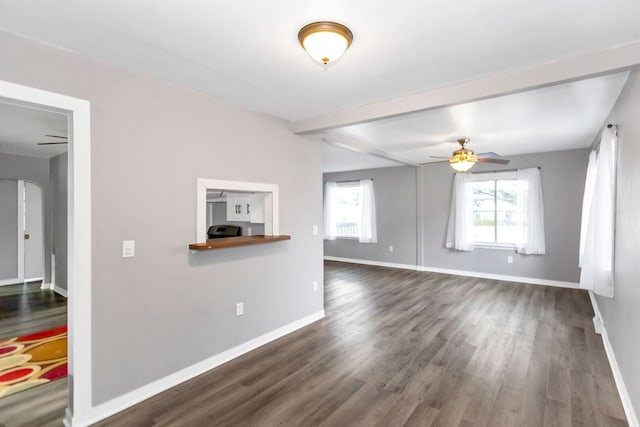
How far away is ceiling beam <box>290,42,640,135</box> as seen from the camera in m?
1.98

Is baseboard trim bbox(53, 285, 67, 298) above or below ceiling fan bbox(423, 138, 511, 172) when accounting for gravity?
below

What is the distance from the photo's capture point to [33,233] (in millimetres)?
6250

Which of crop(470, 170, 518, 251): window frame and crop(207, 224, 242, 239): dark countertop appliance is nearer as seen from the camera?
crop(207, 224, 242, 239): dark countertop appliance

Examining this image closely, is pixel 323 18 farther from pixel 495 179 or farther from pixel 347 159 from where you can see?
pixel 495 179

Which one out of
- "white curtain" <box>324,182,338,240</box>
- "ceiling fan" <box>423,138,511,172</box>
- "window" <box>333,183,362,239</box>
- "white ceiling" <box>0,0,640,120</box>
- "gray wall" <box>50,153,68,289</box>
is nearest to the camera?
"white ceiling" <box>0,0,640,120</box>

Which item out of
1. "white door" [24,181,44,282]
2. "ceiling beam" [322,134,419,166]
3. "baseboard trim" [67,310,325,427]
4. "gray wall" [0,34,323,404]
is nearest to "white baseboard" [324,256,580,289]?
"ceiling beam" [322,134,419,166]

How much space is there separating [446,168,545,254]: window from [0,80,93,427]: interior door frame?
246 inches

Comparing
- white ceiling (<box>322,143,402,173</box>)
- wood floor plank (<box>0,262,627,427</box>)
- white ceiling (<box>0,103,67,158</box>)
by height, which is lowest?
wood floor plank (<box>0,262,627,427</box>)

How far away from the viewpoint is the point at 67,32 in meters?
1.77

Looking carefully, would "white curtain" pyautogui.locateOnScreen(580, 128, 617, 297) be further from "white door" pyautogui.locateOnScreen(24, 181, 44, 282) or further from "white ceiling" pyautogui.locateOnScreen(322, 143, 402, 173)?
"white door" pyautogui.locateOnScreen(24, 181, 44, 282)

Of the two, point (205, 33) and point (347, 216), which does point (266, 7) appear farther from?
point (347, 216)

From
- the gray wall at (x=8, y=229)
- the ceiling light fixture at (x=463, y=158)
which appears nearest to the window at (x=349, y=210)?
the ceiling light fixture at (x=463, y=158)

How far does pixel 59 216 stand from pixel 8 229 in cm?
173

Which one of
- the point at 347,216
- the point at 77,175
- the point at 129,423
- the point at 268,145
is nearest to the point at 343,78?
the point at 268,145
